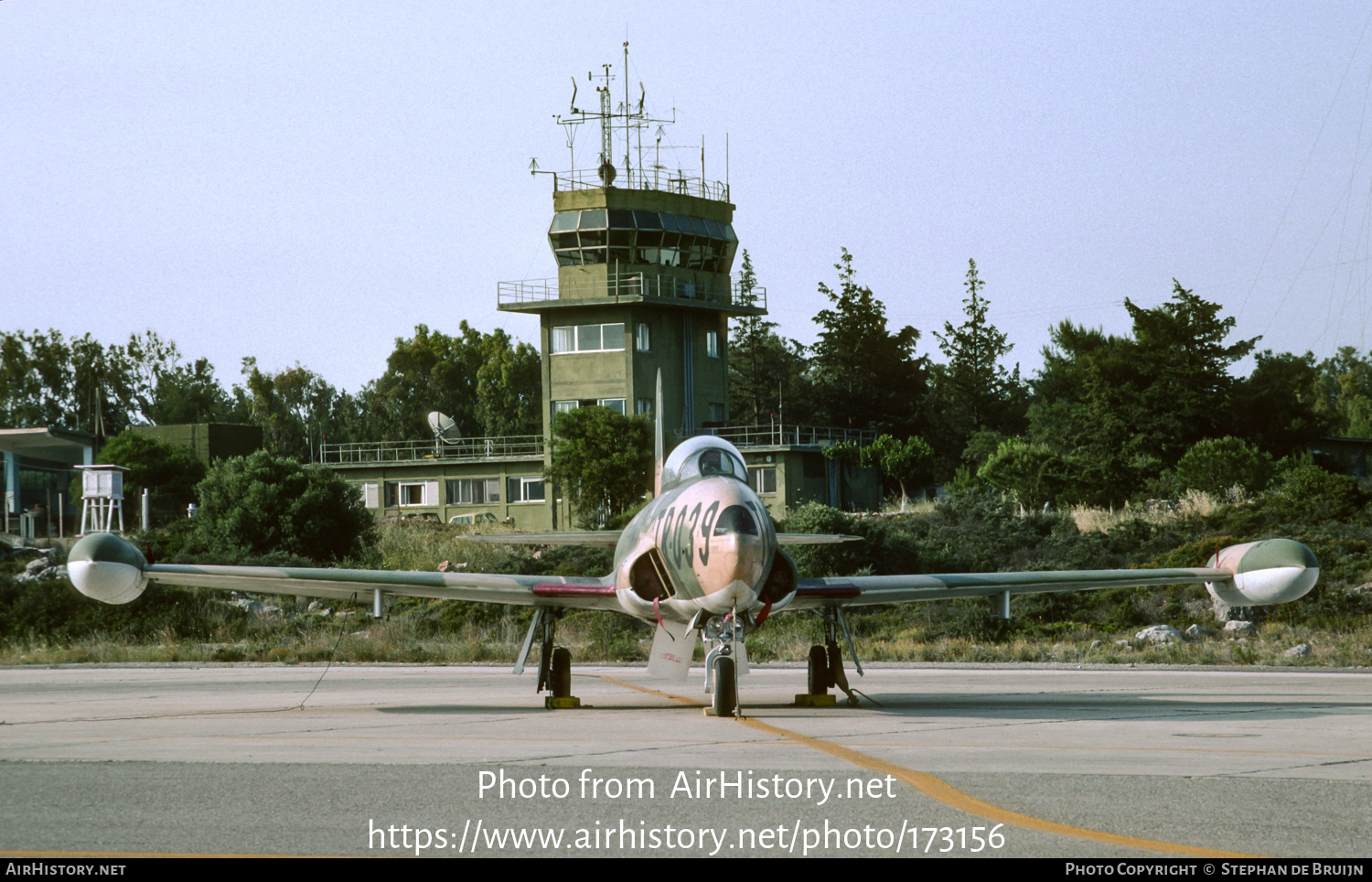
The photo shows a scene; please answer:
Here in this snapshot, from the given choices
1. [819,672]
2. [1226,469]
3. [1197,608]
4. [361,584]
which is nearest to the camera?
[361,584]

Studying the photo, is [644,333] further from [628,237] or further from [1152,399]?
[1152,399]

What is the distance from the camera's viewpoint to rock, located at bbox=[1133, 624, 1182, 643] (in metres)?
28.8

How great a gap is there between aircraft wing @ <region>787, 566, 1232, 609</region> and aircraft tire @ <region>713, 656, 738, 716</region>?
2061 millimetres

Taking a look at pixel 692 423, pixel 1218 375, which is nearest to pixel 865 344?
pixel 692 423

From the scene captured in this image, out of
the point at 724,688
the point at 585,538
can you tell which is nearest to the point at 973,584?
the point at 724,688

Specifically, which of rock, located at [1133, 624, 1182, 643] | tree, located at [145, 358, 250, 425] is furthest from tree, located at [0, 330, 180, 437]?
rock, located at [1133, 624, 1182, 643]

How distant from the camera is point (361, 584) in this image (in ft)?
53.0

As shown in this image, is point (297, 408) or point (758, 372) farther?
point (297, 408)

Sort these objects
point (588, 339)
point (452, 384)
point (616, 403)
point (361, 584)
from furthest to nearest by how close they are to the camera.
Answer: point (452, 384) < point (588, 339) < point (616, 403) < point (361, 584)

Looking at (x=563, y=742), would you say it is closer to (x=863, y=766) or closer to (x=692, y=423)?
(x=863, y=766)

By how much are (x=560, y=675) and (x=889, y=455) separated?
5208 cm

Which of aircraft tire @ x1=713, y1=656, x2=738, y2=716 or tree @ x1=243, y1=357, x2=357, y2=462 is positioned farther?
tree @ x1=243, y1=357, x2=357, y2=462

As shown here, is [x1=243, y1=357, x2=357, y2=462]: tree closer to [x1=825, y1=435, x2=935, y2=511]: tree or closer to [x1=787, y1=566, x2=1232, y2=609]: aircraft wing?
[x1=825, y1=435, x2=935, y2=511]: tree

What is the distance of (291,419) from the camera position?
4461 inches
